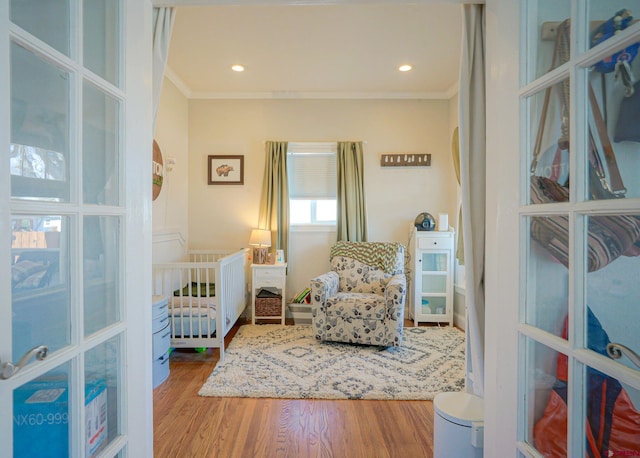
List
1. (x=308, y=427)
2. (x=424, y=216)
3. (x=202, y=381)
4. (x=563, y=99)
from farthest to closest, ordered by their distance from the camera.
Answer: (x=424, y=216)
(x=202, y=381)
(x=308, y=427)
(x=563, y=99)

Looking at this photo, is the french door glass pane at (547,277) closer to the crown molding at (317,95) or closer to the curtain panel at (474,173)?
the curtain panel at (474,173)

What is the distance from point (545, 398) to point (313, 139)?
357 centimetres

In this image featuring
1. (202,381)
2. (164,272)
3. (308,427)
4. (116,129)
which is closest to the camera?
(116,129)

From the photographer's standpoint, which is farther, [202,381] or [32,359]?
[202,381]

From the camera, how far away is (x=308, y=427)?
1.83 m

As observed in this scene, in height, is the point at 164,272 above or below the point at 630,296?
below

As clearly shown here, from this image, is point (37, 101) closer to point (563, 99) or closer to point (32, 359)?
point (32, 359)

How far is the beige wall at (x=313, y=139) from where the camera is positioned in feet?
12.8

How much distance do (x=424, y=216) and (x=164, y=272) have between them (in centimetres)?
279

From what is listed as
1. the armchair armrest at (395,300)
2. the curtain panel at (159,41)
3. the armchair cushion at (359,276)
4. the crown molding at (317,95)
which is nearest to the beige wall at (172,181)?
the crown molding at (317,95)

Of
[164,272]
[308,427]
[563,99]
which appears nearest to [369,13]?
[563,99]

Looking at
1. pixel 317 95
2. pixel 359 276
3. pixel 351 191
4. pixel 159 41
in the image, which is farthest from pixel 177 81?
pixel 359 276

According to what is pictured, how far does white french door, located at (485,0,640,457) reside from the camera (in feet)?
1.97

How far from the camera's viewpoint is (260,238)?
3.66 m
